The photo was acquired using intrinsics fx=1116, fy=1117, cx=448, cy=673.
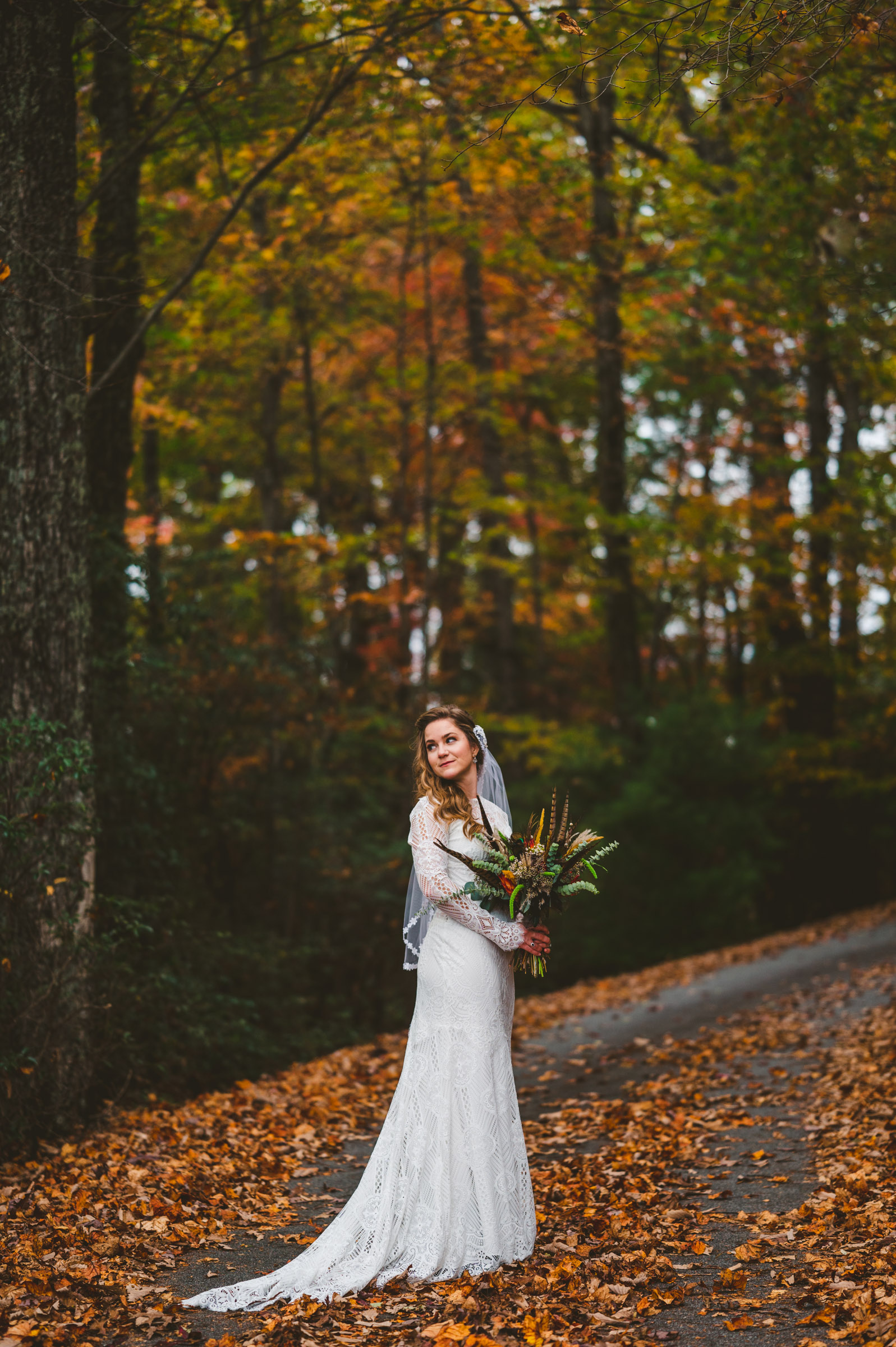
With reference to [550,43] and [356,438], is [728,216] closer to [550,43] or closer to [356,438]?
[550,43]

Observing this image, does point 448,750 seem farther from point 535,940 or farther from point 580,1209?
point 580,1209

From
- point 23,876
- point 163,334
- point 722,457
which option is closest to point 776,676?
point 722,457

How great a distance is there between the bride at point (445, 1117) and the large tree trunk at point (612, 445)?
1251cm

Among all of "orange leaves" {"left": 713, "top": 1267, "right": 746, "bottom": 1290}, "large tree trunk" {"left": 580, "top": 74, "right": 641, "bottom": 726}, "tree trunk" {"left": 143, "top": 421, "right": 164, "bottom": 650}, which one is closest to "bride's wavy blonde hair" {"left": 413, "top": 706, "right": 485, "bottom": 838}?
"orange leaves" {"left": 713, "top": 1267, "right": 746, "bottom": 1290}

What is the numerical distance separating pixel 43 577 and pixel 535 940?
166 inches

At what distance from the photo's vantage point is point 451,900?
4.56 m

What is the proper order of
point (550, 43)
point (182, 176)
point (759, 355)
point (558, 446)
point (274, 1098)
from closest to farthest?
point (274, 1098) < point (182, 176) < point (550, 43) < point (759, 355) < point (558, 446)

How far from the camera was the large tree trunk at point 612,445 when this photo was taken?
53.9 ft

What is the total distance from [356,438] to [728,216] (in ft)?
26.0

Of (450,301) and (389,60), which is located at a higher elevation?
(450,301)

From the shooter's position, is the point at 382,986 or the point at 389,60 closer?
the point at 389,60

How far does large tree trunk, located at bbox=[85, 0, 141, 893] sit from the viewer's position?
9102mm

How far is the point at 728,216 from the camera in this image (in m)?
14.5

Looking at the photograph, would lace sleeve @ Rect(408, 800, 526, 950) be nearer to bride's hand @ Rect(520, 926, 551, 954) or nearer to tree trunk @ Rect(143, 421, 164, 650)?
bride's hand @ Rect(520, 926, 551, 954)
